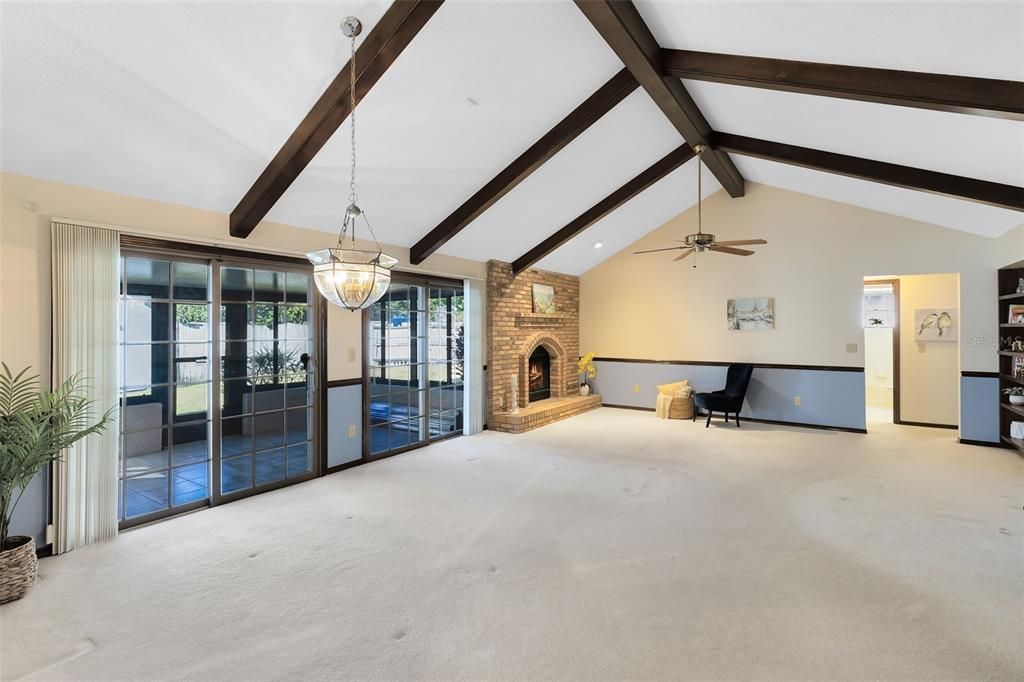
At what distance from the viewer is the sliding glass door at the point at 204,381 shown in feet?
12.5

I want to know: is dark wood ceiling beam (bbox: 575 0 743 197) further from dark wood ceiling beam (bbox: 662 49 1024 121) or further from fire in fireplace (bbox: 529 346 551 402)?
fire in fireplace (bbox: 529 346 551 402)

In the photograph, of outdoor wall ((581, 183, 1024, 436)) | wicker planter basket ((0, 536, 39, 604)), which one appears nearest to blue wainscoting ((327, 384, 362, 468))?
wicker planter basket ((0, 536, 39, 604))

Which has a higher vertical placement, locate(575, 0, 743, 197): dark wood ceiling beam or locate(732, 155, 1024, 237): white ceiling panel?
locate(575, 0, 743, 197): dark wood ceiling beam

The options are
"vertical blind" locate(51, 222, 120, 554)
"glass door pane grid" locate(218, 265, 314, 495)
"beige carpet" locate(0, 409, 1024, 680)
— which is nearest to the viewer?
"beige carpet" locate(0, 409, 1024, 680)

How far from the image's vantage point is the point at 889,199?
5898 millimetres

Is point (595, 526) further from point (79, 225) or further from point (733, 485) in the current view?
point (79, 225)

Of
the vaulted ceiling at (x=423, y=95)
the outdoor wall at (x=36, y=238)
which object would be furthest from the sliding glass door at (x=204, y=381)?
the vaulted ceiling at (x=423, y=95)

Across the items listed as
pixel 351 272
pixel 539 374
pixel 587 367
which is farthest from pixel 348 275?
pixel 587 367

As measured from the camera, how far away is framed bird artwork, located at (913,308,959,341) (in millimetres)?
6855

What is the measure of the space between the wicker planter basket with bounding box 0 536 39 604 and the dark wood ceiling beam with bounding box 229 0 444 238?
2536 millimetres

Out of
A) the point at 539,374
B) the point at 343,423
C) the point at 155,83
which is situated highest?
the point at 155,83

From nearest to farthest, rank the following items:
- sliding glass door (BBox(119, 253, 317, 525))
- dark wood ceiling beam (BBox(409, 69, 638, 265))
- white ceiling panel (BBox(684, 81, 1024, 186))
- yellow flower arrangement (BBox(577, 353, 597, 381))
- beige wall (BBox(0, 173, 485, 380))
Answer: beige wall (BBox(0, 173, 485, 380))
white ceiling panel (BBox(684, 81, 1024, 186))
sliding glass door (BBox(119, 253, 317, 525))
dark wood ceiling beam (BBox(409, 69, 638, 265))
yellow flower arrangement (BBox(577, 353, 597, 381))

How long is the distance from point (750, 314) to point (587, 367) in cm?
284

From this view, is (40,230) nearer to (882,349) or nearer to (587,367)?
(587,367)
